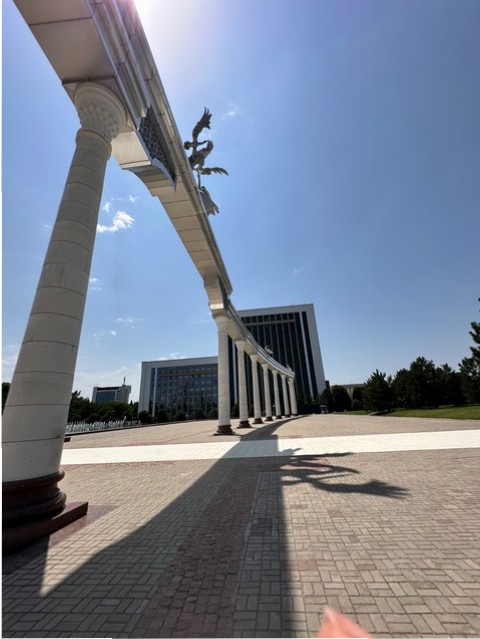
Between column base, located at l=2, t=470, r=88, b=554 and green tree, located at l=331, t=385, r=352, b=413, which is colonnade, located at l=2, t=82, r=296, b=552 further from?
green tree, located at l=331, t=385, r=352, b=413

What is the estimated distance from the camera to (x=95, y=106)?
6453 mm

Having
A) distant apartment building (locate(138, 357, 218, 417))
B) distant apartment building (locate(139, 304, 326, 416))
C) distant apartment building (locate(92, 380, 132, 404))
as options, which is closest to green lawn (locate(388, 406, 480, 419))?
distant apartment building (locate(139, 304, 326, 416))

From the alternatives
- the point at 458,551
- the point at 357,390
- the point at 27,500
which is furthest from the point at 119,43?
the point at 357,390

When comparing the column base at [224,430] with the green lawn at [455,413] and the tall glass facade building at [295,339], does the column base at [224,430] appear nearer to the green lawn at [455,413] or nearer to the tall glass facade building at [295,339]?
the green lawn at [455,413]

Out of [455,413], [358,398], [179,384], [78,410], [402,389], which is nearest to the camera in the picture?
[455,413]

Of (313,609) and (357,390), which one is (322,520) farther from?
(357,390)

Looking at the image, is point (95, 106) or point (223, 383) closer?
point (95, 106)

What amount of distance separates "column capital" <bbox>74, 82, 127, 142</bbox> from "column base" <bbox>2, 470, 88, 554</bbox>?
22.1 ft

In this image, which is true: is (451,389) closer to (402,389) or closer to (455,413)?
(402,389)

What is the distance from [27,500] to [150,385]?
118 m

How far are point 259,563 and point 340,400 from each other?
78.6 m

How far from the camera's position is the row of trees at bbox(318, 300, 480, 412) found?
134 ft

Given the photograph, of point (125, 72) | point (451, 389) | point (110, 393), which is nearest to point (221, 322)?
point (125, 72)

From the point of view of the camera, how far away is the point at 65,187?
5.87 metres
